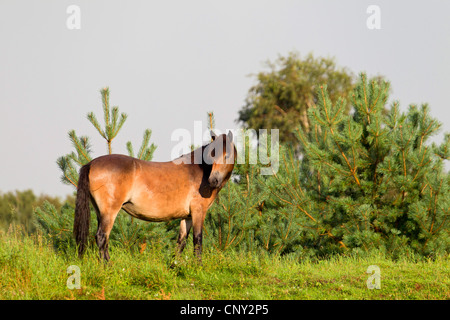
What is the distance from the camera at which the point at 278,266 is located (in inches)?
328

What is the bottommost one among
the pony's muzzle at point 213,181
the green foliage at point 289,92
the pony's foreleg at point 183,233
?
the pony's foreleg at point 183,233

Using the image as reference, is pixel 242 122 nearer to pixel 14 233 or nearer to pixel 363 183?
pixel 363 183

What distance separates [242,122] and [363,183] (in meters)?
26.3

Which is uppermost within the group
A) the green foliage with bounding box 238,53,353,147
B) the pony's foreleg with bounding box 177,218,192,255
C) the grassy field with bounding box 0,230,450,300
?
the green foliage with bounding box 238,53,353,147

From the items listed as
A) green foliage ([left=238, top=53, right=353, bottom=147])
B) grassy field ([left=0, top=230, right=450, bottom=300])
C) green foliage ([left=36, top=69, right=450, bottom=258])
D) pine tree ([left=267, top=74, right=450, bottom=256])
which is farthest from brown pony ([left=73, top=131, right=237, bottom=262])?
green foliage ([left=238, top=53, right=353, bottom=147])

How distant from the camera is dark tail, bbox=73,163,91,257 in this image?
7859 mm

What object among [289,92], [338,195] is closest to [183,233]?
[338,195]

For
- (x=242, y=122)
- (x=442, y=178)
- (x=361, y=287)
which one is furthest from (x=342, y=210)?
(x=242, y=122)

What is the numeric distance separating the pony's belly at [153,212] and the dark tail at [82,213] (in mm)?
672

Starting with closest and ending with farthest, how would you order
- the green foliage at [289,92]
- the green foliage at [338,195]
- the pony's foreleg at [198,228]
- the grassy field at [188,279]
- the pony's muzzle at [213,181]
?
the grassy field at [188,279] → the pony's muzzle at [213,181] → the pony's foreleg at [198,228] → the green foliage at [338,195] → the green foliage at [289,92]

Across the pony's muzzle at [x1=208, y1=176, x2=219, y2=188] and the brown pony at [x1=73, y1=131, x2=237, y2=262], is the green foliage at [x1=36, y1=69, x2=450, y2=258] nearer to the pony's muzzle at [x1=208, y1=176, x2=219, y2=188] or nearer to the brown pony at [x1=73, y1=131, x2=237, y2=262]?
the brown pony at [x1=73, y1=131, x2=237, y2=262]

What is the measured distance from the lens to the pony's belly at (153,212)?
8.28 m

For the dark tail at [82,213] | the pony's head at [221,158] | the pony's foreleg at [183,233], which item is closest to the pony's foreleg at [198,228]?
the pony's foreleg at [183,233]

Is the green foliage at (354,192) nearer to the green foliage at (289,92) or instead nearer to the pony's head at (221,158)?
the pony's head at (221,158)
